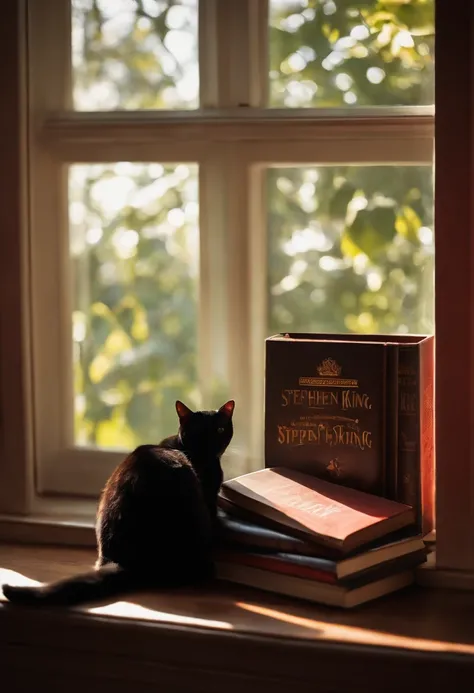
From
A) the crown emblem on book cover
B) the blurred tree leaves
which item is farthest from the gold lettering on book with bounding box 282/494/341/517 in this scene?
the blurred tree leaves

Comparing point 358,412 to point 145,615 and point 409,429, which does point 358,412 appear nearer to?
point 409,429

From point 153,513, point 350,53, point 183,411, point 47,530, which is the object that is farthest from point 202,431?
point 350,53

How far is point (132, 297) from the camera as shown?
179 centimetres

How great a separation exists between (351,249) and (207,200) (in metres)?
0.28

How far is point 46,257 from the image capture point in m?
1.79

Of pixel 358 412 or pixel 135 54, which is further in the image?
pixel 135 54

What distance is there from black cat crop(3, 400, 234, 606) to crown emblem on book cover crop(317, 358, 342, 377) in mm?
258

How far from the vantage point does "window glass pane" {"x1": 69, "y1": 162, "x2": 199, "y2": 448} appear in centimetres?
176

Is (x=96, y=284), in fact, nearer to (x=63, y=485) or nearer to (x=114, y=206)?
(x=114, y=206)

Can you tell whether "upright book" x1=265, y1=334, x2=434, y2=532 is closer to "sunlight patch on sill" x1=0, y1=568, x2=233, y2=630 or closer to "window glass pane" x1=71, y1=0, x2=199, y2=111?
"sunlight patch on sill" x1=0, y1=568, x2=233, y2=630

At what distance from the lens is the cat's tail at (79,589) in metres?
1.37

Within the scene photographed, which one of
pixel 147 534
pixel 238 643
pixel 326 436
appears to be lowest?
pixel 238 643

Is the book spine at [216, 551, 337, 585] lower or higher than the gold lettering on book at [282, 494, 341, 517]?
lower

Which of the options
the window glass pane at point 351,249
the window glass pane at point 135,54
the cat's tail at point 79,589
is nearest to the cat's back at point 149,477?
the cat's tail at point 79,589
